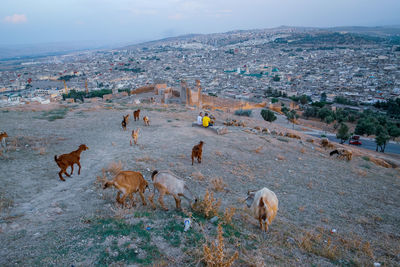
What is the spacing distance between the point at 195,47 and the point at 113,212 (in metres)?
198

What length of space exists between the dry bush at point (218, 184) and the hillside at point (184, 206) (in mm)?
26

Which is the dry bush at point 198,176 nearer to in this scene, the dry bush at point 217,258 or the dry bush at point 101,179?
the dry bush at point 101,179

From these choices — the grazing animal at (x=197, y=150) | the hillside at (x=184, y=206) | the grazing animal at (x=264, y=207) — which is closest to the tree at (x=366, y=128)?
the hillside at (x=184, y=206)

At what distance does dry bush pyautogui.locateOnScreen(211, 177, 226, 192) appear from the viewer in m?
5.77

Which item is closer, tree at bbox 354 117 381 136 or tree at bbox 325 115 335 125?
tree at bbox 354 117 381 136

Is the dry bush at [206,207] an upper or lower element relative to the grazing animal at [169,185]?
lower

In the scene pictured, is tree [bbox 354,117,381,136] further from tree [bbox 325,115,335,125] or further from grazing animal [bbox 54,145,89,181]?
grazing animal [bbox 54,145,89,181]

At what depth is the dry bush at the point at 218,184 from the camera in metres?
5.77

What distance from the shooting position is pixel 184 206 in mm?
4570

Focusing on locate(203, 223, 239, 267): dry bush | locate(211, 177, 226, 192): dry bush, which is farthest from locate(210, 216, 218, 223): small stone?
locate(211, 177, 226, 192): dry bush

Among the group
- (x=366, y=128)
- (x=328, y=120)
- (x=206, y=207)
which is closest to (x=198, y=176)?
(x=206, y=207)

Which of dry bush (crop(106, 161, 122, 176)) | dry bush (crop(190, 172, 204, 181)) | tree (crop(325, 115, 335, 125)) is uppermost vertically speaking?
dry bush (crop(106, 161, 122, 176))

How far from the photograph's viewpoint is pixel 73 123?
1192 cm

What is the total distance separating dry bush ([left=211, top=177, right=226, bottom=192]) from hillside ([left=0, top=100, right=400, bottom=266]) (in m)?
0.03
